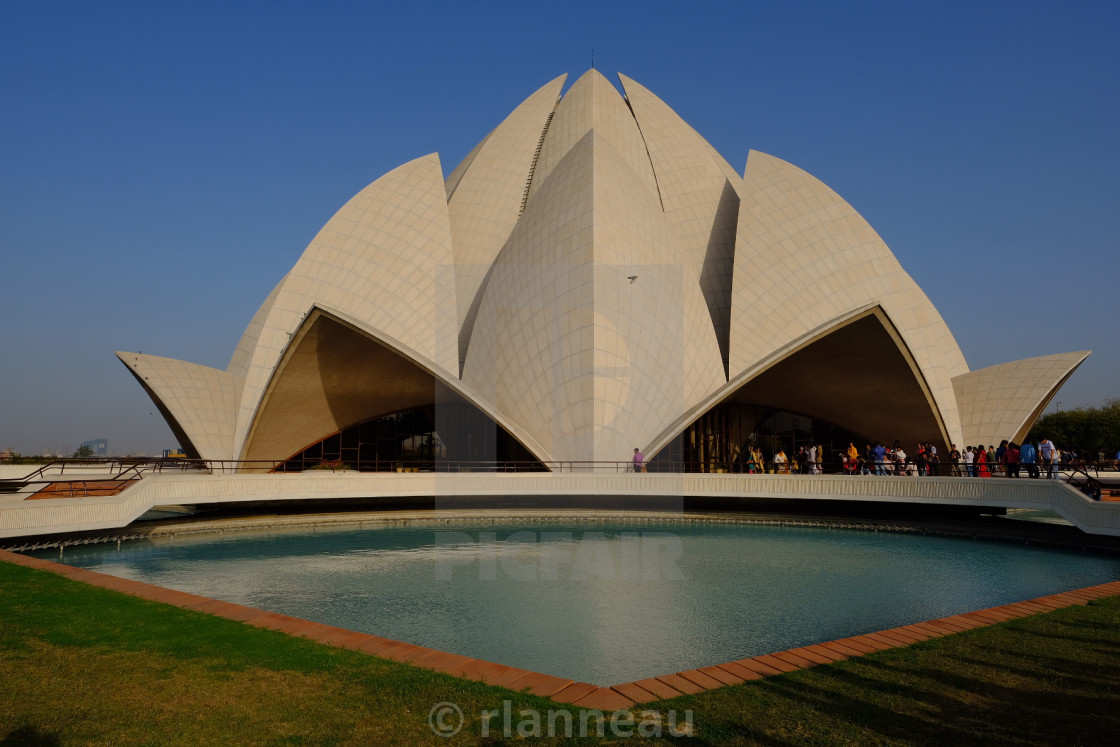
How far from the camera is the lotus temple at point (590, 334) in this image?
70.2ft

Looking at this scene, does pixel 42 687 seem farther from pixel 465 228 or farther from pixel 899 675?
pixel 465 228

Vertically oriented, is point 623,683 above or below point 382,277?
below

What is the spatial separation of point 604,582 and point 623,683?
429 cm

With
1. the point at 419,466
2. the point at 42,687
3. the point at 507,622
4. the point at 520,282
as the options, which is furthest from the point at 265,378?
the point at 42,687

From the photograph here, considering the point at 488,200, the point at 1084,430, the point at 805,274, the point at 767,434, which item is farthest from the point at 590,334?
the point at 1084,430

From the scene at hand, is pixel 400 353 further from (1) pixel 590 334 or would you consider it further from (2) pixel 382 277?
(1) pixel 590 334

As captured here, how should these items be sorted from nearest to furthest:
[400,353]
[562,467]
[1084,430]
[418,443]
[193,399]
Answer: [562,467] → [400,353] → [193,399] → [418,443] → [1084,430]

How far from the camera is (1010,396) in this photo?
25.9m

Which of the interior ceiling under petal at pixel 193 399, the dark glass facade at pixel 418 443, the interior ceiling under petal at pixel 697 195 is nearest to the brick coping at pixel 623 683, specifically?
the interior ceiling under petal at pixel 193 399

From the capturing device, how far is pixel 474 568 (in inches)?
408

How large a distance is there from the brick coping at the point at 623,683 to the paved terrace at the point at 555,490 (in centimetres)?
743

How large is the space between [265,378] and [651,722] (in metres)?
22.8

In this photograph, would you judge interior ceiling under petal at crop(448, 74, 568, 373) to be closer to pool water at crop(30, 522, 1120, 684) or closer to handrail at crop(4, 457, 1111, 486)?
handrail at crop(4, 457, 1111, 486)

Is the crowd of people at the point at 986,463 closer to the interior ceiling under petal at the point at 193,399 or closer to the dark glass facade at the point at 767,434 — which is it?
the dark glass facade at the point at 767,434
